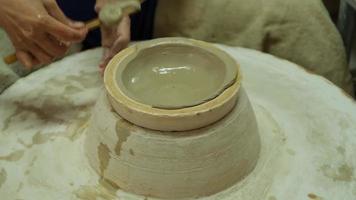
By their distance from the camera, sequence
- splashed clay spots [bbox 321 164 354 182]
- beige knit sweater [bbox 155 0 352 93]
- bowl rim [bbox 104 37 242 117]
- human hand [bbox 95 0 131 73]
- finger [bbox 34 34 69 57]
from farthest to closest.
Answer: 1. beige knit sweater [bbox 155 0 352 93]
2. human hand [bbox 95 0 131 73]
3. finger [bbox 34 34 69 57]
4. splashed clay spots [bbox 321 164 354 182]
5. bowl rim [bbox 104 37 242 117]

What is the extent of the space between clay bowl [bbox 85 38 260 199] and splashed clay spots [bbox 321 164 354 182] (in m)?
0.17

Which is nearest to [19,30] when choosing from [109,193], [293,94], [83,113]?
[83,113]

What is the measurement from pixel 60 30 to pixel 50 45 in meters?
0.09

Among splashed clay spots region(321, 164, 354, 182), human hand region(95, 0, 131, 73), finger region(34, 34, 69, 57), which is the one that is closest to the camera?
splashed clay spots region(321, 164, 354, 182)

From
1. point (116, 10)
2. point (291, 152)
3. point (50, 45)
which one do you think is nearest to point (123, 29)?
point (116, 10)

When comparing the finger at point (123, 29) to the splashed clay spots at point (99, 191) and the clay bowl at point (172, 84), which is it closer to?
the clay bowl at point (172, 84)

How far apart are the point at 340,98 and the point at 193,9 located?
686mm

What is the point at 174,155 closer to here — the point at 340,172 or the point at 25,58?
the point at 340,172

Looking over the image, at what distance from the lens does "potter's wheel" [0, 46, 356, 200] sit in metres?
1.21

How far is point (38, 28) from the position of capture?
4.22 ft

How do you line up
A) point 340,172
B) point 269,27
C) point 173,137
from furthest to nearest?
1. point 269,27
2. point 340,172
3. point 173,137

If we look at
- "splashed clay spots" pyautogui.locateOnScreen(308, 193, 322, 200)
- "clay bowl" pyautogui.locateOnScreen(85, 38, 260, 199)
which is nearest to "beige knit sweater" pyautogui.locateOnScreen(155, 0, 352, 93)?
"clay bowl" pyautogui.locateOnScreen(85, 38, 260, 199)

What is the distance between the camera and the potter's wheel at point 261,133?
1.21m

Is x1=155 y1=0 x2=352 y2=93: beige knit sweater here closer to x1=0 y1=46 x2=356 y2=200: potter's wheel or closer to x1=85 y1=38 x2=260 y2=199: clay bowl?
x1=0 y1=46 x2=356 y2=200: potter's wheel
